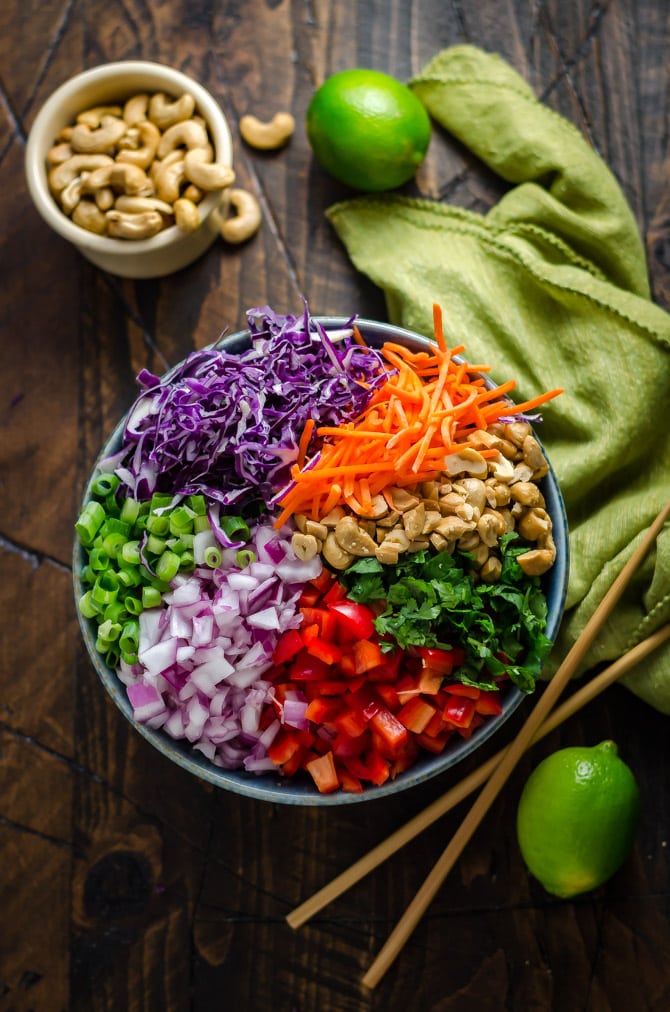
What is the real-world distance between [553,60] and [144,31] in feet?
3.56

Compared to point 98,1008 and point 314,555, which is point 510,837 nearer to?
point 314,555

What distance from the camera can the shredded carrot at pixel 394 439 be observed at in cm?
174

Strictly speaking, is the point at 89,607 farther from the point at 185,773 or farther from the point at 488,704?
the point at 488,704

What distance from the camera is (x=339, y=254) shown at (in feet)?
7.73

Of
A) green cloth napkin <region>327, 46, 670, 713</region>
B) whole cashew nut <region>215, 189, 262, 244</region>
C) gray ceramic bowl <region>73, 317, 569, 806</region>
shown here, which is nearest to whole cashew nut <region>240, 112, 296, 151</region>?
whole cashew nut <region>215, 189, 262, 244</region>

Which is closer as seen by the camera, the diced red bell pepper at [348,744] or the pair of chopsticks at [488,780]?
the diced red bell pepper at [348,744]

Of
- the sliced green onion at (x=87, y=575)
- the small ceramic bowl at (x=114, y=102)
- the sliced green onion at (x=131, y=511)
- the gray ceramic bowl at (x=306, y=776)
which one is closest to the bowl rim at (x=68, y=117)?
the small ceramic bowl at (x=114, y=102)

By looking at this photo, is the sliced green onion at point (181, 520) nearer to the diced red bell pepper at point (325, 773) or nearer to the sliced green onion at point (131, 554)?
the sliced green onion at point (131, 554)

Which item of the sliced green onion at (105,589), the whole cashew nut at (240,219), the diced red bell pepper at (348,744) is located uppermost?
the whole cashew nut at (240,219)

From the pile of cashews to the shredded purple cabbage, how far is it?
400mm

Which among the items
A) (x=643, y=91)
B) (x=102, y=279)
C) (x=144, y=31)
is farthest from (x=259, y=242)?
(x=643, y=91)

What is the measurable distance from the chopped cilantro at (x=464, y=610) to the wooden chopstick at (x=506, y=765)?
0.78 ft

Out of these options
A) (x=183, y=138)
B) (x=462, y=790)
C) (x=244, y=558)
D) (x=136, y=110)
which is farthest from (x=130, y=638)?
(x=136, y=110)

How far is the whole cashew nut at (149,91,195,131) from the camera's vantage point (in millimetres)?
2166
